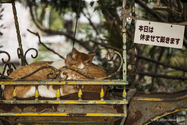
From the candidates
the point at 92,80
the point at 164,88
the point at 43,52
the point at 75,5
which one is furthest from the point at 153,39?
the point at 43,52

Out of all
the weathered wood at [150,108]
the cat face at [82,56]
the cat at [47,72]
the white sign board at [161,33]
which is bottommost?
the weathered wood at [150,108]

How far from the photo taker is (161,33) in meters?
1.69

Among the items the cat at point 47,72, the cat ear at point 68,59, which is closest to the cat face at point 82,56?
the cat at point 47,72

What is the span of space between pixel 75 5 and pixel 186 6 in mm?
1989

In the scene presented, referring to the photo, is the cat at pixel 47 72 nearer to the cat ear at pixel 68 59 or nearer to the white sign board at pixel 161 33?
the cat ear at pixel 68 59

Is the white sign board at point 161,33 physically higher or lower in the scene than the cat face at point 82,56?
higher

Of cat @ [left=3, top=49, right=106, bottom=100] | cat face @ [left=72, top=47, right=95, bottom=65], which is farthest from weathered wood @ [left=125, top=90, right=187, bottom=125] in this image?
cat face @ [left=72, top=47, right=95, bottom=65]

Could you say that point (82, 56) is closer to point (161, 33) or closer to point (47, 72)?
point (47, 72)

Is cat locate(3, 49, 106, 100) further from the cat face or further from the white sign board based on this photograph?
the white sign board

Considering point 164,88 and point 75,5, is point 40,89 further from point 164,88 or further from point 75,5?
point 164,88

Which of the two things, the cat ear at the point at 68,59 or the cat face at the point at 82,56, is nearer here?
the cat ear at the point at 68,59

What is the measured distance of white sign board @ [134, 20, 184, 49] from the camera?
1690 mm

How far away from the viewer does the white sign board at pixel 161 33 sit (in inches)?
66.6

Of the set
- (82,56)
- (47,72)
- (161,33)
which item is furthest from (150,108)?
(47,72)
